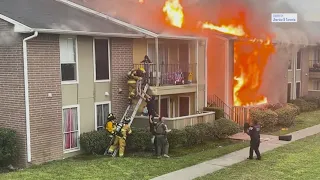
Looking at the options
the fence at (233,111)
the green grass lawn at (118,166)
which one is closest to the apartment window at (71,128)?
the green grass lawn at (118,166)

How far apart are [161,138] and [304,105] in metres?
16.4

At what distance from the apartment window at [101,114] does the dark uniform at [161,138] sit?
2644 millimetres

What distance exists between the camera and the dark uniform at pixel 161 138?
13.8 m

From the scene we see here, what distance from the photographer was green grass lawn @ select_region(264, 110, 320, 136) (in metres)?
19.8

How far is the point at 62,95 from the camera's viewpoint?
14125 mm

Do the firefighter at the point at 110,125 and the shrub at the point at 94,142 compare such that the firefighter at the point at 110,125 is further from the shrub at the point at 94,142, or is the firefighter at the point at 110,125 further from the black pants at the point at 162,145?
the black pants at the point at 162,145

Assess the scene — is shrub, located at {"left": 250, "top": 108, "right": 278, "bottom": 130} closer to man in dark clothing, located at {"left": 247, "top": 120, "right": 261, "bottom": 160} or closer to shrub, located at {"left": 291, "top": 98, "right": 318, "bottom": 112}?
man in dark clothing, located at {"left": 247, "top": 120, "right": 261, "bottom": 160}

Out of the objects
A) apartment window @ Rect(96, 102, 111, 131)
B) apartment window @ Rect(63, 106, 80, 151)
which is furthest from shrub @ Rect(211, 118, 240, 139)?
apartment window @ Rect(63, 106, 80, 151)

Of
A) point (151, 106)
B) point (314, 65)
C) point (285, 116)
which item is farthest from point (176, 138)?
point (314, 65)

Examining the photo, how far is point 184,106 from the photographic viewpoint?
19391 mm

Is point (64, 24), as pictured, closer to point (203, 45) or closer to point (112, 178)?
point (112, 178)

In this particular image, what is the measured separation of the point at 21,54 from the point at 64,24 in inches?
75.1

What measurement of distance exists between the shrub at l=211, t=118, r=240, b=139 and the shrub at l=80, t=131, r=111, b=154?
171 inches

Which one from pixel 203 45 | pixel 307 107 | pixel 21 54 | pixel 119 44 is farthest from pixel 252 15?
pixel 21 54
